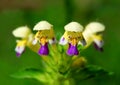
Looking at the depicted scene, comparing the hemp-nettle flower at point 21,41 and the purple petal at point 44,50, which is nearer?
the purple petal at point 44,50

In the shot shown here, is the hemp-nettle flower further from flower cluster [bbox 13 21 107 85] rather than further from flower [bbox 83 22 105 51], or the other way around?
flower [bbox 83 22 105 51]

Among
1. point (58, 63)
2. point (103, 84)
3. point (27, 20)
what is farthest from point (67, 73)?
point (27, 20)

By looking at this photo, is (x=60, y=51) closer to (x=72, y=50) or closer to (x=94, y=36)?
(x=72, y=50)

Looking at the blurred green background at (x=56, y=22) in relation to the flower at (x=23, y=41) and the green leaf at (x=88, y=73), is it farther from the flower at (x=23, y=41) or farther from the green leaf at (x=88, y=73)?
the green leaf at (x=88, y=73)

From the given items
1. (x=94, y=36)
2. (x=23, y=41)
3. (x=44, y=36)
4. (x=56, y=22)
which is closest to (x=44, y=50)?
(x=44, y=36)

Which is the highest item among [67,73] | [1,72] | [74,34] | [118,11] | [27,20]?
[118,11]

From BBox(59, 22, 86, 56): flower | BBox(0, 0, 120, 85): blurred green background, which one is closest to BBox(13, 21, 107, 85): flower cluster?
BBox(59, 22, 86, 56): flower

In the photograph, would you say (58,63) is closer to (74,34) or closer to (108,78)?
(74,34)

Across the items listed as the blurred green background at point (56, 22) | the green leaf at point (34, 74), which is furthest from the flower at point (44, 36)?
the blurred green background at point (56, 22)
